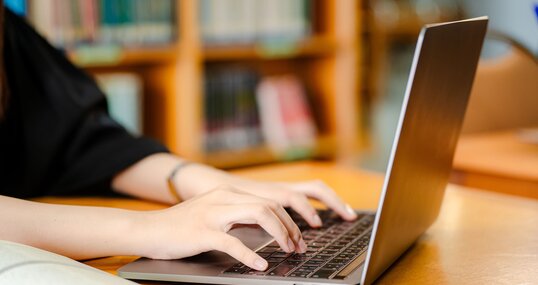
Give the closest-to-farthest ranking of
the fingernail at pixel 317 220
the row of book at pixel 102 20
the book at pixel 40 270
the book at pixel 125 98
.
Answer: the book at pixel 40 270 < the fingernail at pixel 317 220 < the row of book at pixel 102 20 < the book at pixel 125 98

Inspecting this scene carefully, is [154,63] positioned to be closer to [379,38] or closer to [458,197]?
[458,197]

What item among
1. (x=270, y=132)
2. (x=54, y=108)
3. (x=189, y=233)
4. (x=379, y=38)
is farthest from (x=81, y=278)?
(x=379, y=38)

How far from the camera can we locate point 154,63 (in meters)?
2.73

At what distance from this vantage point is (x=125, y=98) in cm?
258

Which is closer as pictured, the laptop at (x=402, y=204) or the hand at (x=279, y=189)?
the laptop at (x=402, y=204)

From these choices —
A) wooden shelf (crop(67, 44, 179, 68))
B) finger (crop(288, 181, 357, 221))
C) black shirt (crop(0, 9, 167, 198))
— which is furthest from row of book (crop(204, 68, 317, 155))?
finger (crop(288, 181, 357, 221))

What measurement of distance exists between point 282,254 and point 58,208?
0.79 feet

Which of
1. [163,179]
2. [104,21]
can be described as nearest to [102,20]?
[104,21]

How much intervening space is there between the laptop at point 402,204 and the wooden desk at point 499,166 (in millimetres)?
570

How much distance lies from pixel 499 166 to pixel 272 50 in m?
1.49

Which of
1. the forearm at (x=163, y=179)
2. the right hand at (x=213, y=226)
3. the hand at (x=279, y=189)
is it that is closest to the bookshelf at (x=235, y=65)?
the forearm at (x=163, y=179)

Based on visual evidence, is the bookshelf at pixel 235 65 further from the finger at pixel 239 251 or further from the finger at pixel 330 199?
the finger at pixel 239 251

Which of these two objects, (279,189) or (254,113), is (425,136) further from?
(254,113)

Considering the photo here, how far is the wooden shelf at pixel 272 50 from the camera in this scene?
2.75 meters
